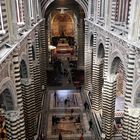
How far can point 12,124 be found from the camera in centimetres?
1260

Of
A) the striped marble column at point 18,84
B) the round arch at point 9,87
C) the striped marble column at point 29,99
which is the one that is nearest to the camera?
the round arch at point 9,87

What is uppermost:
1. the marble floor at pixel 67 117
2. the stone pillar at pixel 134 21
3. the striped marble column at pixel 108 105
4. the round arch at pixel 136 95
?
the stone pillar at pixel 134 21

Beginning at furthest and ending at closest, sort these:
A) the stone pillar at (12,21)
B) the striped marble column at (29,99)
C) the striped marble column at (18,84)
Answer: the striped marble column at (29,99)
the striped marble column at (18,84)
the stone pillar at (12,21)

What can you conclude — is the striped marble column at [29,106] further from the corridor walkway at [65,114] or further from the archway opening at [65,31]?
the archway opening at [65,31]

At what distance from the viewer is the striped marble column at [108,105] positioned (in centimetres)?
1745

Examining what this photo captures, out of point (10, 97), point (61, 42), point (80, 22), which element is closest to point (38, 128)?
point (10, 97)

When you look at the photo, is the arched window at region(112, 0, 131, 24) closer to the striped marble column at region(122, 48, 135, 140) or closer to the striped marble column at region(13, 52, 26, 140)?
the striped marble column at region(122, 48, 135, 140)

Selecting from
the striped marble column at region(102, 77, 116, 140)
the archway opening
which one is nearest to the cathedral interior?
the striped marble column at region(102, 77, 116, 140)

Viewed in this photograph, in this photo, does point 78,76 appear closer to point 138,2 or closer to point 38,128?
point 38,128

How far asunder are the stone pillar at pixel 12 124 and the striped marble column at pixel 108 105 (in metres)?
7.13

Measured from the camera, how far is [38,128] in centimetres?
2025

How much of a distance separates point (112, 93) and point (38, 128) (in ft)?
22.1

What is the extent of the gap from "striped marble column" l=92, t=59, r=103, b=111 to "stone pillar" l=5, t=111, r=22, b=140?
10.7 m

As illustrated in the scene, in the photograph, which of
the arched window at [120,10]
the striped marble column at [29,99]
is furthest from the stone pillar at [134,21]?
the striped marble column at [29,99]
